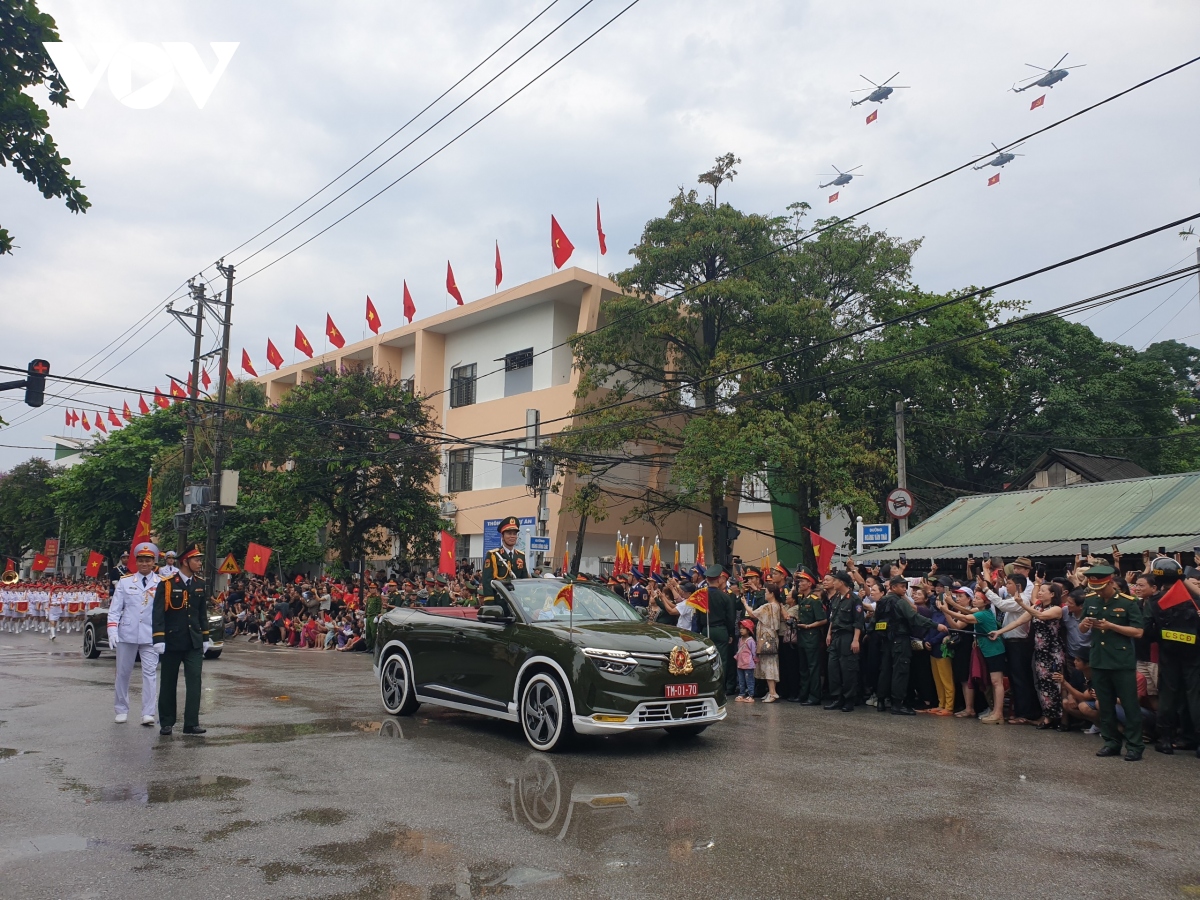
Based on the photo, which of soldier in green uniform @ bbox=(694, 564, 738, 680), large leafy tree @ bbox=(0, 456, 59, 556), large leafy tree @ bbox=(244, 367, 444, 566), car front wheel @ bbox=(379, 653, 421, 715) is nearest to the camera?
car front wheel @ bbox=(379, 653, 421, 715)

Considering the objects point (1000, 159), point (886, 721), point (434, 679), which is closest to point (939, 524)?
point (1000, 159)

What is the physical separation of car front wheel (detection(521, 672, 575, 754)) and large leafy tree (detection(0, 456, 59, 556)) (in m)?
69.4

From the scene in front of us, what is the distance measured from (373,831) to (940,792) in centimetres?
435

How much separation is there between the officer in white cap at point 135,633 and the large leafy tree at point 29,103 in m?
3.97

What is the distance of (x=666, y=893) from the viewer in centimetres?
507

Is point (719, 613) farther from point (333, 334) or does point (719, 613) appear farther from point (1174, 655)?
point (333, 334)

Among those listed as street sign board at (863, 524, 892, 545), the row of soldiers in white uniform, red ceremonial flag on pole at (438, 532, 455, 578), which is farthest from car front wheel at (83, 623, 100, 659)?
street sign board at (863, 524, 892, 545)

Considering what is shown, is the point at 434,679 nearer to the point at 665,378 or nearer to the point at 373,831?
the point at 373,831

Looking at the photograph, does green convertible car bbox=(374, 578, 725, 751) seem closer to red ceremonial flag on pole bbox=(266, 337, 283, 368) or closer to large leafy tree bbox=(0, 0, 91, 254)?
large leafy tree bbox=(0, 0, 91, 254)

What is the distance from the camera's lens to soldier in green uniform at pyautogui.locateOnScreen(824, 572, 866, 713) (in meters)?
13.0

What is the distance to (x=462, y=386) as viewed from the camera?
149 feet

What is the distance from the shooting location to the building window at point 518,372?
136ft

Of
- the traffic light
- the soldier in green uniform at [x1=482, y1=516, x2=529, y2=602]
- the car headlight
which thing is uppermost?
the traffic light

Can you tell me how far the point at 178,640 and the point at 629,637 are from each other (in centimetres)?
493
